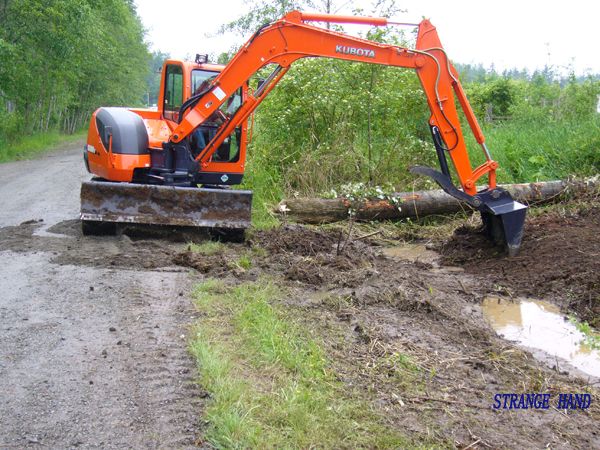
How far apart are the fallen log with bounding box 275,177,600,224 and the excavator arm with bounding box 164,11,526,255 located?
2.28 m

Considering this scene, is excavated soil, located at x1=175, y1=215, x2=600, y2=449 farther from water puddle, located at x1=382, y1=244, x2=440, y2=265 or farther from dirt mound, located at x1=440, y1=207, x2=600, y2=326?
water puddle, located at x1=382, y1=244, x2=440, y2=265

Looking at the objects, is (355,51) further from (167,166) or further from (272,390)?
(272,390)

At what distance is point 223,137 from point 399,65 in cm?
261

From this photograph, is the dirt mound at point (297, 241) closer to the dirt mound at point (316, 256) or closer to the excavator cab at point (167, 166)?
the dirt mound at point (316, 256)

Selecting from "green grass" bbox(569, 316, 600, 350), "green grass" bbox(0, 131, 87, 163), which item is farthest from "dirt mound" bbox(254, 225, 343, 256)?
"green grass" bbox(0, 131, 87, 163)

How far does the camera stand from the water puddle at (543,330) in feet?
19.2

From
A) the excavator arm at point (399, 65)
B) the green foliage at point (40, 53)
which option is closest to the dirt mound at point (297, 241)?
the excavator arm at point (399, 65)

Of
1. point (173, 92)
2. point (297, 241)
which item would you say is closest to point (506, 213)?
point (297, 241)

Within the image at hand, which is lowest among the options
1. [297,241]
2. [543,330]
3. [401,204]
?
[543,330]

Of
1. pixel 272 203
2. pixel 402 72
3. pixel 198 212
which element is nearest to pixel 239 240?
pixel 198 212

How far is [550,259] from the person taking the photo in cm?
853

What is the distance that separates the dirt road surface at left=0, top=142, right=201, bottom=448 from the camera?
3.89 m

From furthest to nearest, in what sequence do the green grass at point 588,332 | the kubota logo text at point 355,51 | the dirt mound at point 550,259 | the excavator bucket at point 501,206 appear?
the excavator bucket at point 501,206 → the kubota logo text at point 355,51 → the dirt mound at point 550,259 → the green grass at point 588,332

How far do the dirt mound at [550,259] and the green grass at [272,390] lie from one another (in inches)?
134
